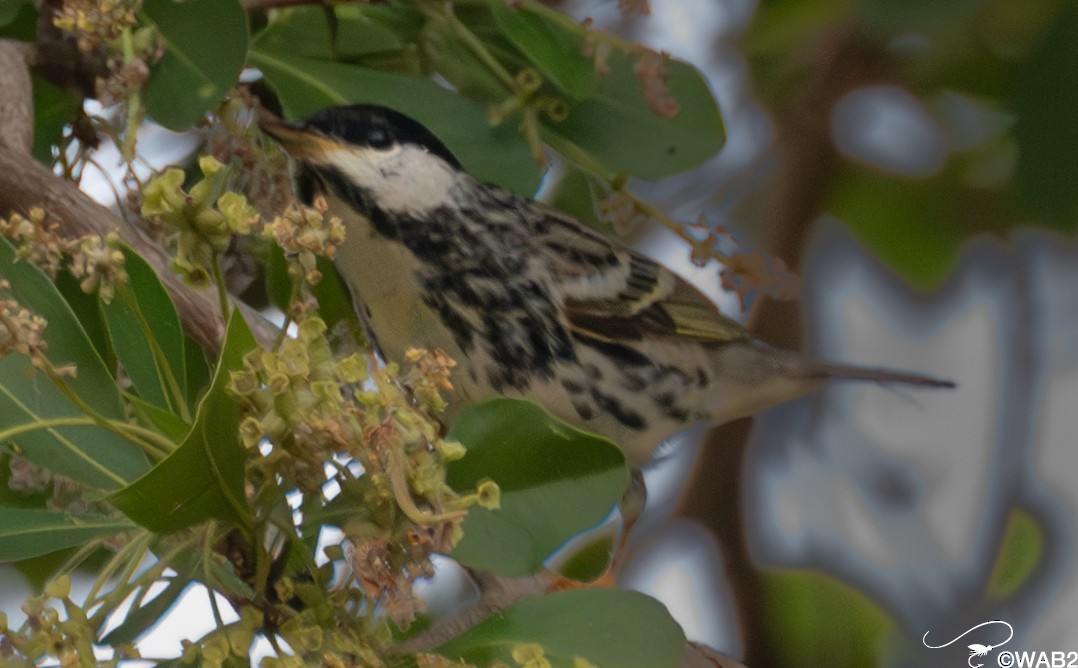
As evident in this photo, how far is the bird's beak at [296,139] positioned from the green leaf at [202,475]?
0.68 meters

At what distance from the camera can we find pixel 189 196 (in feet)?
3.13

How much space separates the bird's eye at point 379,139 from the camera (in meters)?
1.78

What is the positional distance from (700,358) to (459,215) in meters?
0.60

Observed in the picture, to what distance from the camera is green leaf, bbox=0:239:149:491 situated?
1.13 m

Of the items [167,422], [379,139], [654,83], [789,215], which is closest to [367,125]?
[379,139]

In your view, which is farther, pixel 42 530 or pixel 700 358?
pixel 700 358

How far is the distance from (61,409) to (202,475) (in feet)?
0.70

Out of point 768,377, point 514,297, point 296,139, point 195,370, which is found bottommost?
point 768,377

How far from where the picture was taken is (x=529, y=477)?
1195mm

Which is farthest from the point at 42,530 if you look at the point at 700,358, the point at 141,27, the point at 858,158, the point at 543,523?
the point at 858,158

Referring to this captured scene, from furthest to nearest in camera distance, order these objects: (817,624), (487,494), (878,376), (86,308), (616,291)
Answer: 1. (817,624)
2. (878,376)
3. (616,291)
4. (86,308)
5. (487,494)

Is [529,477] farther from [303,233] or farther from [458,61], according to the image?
[458,61]

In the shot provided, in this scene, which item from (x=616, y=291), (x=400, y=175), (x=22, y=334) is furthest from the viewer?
(x=616, y=291)

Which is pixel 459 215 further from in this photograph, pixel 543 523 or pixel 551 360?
pixel 543 523
